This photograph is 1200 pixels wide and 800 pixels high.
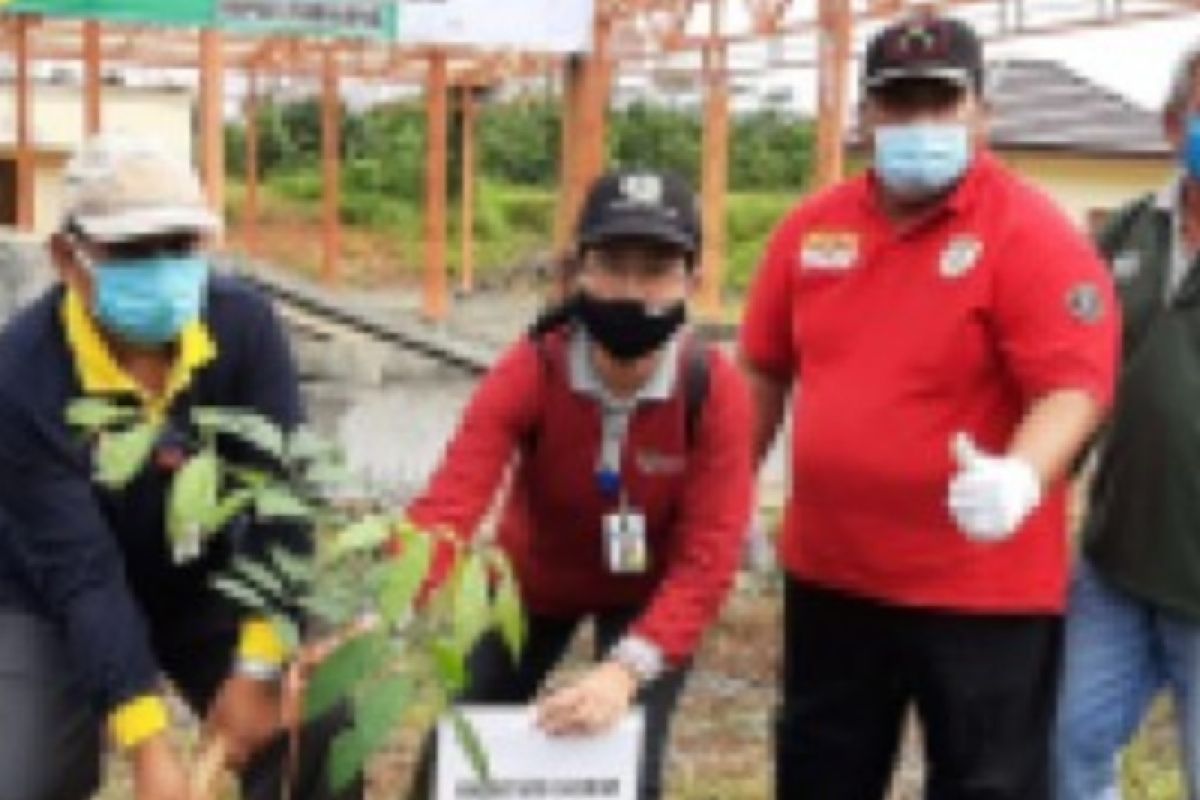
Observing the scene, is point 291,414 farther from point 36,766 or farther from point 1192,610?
point 1192,610

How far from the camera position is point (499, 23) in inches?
391

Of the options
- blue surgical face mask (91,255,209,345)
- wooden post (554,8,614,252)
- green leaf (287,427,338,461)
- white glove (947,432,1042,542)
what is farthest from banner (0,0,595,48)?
green leaf (287,427,338,461)

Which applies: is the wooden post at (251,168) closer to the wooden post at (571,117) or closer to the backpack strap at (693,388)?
the wooden post at (571,117)

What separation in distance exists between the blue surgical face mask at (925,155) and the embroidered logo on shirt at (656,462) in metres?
0.55

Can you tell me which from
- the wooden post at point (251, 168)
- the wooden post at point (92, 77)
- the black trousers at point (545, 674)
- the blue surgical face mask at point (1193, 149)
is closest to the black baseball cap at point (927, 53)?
the blue surgical face mask at point (1193, 149)

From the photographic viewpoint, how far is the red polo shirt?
2764mm

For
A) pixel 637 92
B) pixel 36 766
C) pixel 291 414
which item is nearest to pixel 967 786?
pixel 291 414

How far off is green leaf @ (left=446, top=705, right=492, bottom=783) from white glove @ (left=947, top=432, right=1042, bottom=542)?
714 millimetres

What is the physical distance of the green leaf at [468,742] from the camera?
217cm

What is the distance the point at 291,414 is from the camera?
2893 mm

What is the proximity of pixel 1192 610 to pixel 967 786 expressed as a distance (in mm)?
450

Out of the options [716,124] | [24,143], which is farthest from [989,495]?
[24,143]

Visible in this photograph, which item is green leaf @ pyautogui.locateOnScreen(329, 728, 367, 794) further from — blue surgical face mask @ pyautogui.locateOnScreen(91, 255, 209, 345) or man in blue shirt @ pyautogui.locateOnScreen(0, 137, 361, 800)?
blue surgical face mask @ pyautogui.locateOnScreen(91, 255, 209, 345)

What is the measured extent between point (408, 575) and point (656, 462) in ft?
3.56
